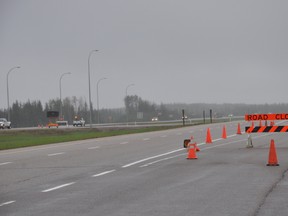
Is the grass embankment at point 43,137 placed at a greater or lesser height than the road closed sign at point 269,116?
lesser

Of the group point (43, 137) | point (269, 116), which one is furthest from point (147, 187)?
point (43, 137)

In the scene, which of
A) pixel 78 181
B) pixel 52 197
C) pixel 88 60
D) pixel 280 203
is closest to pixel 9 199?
pixel 52 197

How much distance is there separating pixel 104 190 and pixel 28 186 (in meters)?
2.14

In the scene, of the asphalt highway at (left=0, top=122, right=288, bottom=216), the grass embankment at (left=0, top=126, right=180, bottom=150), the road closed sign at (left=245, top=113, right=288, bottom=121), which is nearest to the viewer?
the asphalt highway at (left=0, top=122, right=288, bottom=216)

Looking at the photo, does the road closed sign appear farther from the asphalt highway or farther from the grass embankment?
the grass embankment

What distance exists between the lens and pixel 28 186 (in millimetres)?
12914

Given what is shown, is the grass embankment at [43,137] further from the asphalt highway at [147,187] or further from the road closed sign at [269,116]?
the asphalt highway at [147,187]

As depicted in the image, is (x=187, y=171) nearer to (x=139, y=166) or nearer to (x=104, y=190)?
(x=139, y=166)

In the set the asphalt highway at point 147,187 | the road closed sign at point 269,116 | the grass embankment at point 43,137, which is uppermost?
the road closed sign at point 269,116

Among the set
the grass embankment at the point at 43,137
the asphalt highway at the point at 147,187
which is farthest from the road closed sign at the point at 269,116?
the grass embankment at the point at 43,137

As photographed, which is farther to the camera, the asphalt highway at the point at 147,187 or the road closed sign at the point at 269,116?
the road closed sign at the point at 269,116

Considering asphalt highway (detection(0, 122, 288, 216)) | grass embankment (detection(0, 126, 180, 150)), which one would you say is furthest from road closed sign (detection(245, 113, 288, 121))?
grass embankment (detection(0, 126, 180, 150))

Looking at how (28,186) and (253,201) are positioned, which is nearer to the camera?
(253,201)

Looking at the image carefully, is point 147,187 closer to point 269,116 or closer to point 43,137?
point 269,116
